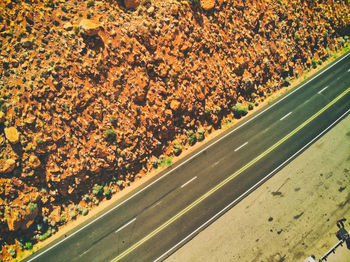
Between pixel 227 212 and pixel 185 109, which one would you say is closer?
pixel 227 212

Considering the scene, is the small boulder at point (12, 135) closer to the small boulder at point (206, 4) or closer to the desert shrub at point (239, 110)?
the desert shrub at point (239, 110)

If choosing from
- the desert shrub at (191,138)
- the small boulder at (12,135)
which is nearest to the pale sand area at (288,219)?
the desert shrub at (191,138)

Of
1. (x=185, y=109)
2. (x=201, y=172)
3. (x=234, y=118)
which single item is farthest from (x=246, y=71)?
(x=201, y=172)

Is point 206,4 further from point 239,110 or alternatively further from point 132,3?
point 239,110

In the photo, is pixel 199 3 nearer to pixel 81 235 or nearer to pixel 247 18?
pixel 247 18

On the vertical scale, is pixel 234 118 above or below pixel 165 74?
below

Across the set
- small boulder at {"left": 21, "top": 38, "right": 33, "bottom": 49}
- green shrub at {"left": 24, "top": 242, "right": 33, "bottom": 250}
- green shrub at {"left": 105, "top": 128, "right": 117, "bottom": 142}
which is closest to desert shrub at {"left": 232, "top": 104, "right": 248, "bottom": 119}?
green shrub at {"left": 105, "top": 128, "right": 117, "bottom": 142}
